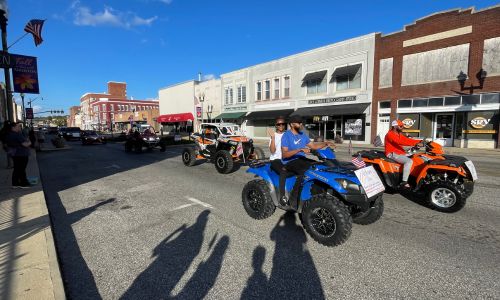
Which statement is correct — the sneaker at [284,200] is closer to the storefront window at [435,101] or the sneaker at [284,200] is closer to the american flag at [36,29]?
the american flag at [36,29]

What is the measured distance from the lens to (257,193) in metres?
4.87

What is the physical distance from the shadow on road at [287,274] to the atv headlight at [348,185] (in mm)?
1013

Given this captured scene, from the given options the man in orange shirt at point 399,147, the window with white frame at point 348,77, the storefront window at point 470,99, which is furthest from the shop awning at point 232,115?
the man in orange shirt at point 399,147

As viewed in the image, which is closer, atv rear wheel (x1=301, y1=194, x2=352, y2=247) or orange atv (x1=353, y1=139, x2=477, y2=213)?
atv rear wheel (x1=301, y1=194, x2=352, y2=247)

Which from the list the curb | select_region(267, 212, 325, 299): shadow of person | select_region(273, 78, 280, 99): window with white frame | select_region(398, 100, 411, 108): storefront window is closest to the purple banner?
the curb

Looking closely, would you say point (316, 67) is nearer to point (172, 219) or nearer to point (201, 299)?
point (172, 219)

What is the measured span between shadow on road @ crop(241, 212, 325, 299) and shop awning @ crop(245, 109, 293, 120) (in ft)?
78.3

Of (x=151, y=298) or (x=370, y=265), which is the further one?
(x=370, y=265)

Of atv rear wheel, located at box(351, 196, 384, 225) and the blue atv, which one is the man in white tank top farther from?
atv rear wheel, located at box(351, 196, 384, 225)

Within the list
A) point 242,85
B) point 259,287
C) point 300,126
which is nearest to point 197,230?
point 259,287

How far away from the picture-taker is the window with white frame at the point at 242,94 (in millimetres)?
33000

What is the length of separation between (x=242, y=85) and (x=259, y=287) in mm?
31743

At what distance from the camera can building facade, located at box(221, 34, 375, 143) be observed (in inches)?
885

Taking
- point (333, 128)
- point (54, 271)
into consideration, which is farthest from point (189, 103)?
point (54, 271)
